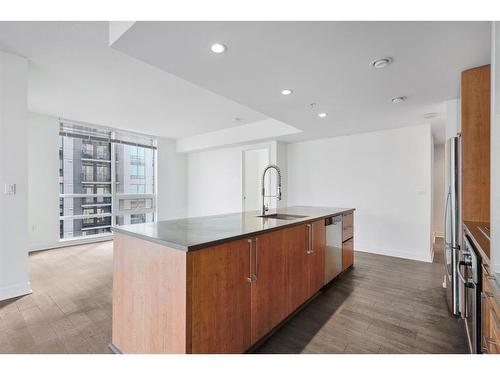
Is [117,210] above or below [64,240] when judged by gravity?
above

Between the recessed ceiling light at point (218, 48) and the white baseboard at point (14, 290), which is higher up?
the recessed ceiling light at point (218, 48)

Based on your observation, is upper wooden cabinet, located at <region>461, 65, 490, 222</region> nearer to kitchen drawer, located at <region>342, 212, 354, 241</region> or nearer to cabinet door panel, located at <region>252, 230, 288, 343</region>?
kitchen drawer, located at <region>342, 212, 354, 241</region>

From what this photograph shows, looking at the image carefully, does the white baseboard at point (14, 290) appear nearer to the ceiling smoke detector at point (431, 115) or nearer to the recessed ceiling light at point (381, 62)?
the recessed ceiling light at point (381, 62)

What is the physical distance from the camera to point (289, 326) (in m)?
2.07

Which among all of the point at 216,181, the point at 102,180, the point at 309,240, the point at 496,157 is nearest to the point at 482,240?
the point at 496,157

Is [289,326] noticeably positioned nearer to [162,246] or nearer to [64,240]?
[162,246]

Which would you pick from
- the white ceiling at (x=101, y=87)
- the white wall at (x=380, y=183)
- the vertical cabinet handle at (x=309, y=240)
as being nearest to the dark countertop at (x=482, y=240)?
the vertical cabinet handle at (x=309, y=240)

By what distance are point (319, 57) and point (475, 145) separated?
5.25 feet

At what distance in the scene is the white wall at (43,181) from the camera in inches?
180

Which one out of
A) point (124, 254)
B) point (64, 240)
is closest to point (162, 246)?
point (124, 254)

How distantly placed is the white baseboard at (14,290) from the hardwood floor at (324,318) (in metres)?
0.10

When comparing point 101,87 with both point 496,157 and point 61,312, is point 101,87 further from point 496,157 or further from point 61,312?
point 496,157
